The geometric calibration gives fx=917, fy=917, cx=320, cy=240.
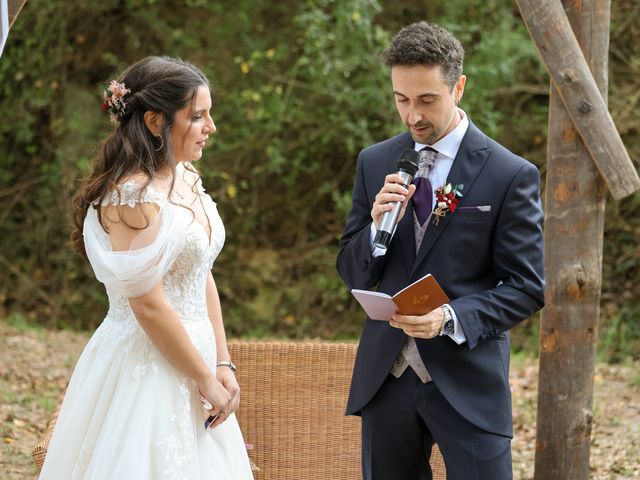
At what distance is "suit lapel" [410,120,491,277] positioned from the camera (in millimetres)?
2857

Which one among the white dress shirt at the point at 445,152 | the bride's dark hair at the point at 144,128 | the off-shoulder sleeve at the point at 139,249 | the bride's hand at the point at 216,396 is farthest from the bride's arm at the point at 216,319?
the white dress shirt at the point at 445,152

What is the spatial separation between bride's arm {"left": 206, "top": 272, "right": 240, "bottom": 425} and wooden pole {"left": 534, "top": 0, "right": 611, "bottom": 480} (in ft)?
4.86

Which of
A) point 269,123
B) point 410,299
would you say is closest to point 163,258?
point 410,299

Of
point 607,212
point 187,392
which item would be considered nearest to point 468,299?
point 187,392

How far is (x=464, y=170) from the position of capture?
9.50ft

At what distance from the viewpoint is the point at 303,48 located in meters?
9.00

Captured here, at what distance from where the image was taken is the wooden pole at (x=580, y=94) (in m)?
3.79

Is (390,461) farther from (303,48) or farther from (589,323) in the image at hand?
(303,48)

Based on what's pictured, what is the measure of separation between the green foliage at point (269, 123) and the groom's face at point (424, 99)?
217 inches

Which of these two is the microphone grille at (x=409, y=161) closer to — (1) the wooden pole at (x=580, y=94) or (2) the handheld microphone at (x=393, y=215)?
(2) the handheld microphone at (x=393, y=215)

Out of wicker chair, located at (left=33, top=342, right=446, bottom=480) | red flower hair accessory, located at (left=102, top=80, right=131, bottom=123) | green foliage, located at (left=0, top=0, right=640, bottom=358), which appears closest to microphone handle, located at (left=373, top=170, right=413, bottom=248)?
red flower hair accessory, located at (left=102, top=80, right=131, bottom=123)

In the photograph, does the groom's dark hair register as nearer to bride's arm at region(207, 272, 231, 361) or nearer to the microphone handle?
the microphone handle

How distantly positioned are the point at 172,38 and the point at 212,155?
4.43ft

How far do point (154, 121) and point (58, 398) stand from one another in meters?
3.69
